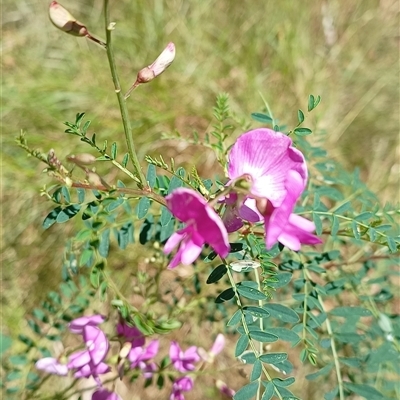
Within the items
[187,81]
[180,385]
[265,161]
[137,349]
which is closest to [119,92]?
[265,161]

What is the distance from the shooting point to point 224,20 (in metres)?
2.85

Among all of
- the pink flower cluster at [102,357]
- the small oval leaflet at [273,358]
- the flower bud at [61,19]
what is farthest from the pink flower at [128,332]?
the flower bud at [61,19]

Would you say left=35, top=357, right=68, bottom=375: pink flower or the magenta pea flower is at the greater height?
the magenta pea flower

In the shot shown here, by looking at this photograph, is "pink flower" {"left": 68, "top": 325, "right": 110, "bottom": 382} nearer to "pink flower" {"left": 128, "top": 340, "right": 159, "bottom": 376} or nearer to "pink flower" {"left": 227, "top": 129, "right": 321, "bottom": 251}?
"pink flower" {"left": 128, "top": 340, "right": 159, "bottom": 376}

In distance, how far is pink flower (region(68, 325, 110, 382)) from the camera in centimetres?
110

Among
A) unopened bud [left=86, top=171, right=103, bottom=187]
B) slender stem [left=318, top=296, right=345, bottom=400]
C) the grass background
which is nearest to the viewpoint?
unopened bud [left=86, top=171, right=103, bottom=187]

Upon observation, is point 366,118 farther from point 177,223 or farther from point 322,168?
point 177,223

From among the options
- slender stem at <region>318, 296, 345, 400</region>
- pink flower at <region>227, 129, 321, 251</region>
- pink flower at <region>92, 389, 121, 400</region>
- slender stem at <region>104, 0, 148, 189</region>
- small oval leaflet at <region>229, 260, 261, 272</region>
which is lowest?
slender stem at <region>318, 296, 345, 400</region>

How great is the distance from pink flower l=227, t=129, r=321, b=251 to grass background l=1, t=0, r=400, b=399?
5.01 ft

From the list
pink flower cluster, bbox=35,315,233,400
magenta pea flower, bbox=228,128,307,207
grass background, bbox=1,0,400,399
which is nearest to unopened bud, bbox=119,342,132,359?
pink flower cluster, bbox=35,315,233,400

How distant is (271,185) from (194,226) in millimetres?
176

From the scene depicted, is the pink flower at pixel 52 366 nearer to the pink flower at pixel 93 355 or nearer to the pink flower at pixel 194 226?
the pink flower at pixel 93 355

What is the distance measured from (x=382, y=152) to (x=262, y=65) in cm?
73

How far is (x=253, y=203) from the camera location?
86 centimetres
